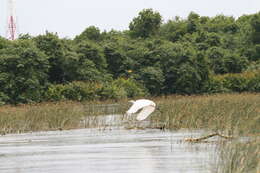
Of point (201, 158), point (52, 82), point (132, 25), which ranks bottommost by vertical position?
point (201, 158)

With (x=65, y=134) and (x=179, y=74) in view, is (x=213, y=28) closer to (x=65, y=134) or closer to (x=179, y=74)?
(x=179, y=74)

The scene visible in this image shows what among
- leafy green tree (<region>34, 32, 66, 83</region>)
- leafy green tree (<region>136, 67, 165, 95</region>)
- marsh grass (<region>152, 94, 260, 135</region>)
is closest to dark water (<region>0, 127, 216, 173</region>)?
marsh grass (<region>152, 94, 260, 135</region>)

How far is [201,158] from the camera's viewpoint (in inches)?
611

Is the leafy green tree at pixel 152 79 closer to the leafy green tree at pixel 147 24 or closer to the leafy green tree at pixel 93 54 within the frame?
the leafy green tree at pixel 93 54

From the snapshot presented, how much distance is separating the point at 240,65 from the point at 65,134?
39.4 metres

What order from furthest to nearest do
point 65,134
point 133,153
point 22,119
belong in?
point 22,119
point 65,134
point 133,153

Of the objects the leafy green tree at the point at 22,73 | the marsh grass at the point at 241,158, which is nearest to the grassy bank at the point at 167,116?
the marsh grass at the point at 241,158

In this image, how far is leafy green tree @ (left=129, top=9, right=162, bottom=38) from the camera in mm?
71000

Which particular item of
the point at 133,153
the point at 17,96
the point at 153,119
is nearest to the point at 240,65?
the point at 17,96

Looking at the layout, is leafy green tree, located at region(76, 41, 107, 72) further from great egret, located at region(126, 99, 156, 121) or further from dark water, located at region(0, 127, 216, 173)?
great egret, located at region(126, 99, 156, 121)

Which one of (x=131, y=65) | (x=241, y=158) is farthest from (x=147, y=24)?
(x=241, y=158)

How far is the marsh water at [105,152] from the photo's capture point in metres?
14.8

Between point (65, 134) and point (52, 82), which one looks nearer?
point (65, 134)

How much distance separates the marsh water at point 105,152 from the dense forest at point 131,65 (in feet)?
66.7
